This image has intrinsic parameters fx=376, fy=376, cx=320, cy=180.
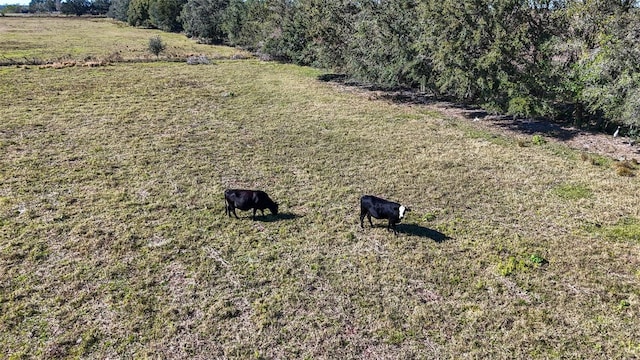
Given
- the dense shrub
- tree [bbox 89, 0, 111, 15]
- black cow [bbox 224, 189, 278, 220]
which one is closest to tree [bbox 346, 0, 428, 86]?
the dense shrub

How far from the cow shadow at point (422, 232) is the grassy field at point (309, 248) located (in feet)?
0.31

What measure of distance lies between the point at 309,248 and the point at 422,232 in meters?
3.57

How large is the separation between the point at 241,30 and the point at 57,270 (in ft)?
183

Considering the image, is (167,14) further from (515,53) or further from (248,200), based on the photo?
(248,200)

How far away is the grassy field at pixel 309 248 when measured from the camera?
25.5ft

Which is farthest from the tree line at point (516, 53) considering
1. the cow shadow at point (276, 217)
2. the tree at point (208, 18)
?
the tree at point (208, 18)

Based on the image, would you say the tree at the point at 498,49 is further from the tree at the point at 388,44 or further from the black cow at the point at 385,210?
the black cow at the point at 385,210

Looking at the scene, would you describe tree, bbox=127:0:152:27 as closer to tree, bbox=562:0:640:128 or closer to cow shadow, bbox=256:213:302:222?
tree, bbox=562:0:640:128

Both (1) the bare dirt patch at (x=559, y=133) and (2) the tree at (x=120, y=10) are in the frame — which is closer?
(1) the bare dirt patch at (x=559, y=133)

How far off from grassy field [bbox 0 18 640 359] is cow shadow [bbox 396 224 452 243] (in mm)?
94

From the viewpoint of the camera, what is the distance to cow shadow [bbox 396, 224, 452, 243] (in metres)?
11.2

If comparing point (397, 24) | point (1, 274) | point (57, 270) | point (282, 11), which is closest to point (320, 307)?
point (57, 270)

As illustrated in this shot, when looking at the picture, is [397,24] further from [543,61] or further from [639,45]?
[639,45]

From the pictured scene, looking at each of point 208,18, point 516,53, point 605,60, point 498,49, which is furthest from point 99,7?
point 605,60
